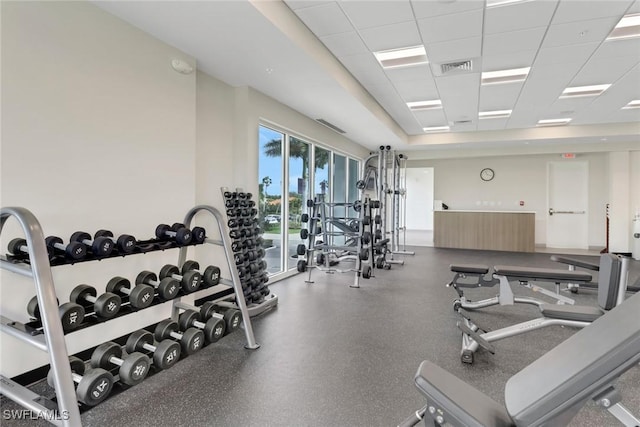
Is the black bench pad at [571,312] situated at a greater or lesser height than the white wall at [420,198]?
lesser

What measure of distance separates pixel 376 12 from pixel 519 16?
1329mm

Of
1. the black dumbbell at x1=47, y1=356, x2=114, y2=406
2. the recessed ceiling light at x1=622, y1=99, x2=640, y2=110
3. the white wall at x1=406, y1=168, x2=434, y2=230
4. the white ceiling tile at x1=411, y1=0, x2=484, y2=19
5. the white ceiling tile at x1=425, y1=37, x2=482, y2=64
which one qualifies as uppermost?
the recessed ceiling light at x1=622, y1=99, x2=640, y2=110

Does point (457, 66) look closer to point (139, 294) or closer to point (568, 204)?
point (139, 294)

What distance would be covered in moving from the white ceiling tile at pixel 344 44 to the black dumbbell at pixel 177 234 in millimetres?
2488

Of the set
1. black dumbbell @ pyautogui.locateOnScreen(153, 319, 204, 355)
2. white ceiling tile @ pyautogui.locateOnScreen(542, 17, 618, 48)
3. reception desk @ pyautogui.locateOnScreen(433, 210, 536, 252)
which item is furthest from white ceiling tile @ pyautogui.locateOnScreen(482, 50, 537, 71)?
reception desk @ pyautogui.locateOnScreen(433, 210, 536, 252)

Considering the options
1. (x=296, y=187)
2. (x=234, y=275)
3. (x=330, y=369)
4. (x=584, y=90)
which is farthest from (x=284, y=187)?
(x=584, y=90)

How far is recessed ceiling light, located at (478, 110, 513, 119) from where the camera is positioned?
21.2ft

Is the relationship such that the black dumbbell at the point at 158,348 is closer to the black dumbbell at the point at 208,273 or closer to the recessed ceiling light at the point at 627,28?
the black dumbbell at the point at 208,273

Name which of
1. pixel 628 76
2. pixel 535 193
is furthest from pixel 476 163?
pixel 628 76

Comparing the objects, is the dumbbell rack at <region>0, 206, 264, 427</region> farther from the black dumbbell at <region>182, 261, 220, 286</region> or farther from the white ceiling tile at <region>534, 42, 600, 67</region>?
the white ceiling tile at <region>534, 42, 600, 67</region>

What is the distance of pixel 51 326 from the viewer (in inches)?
62.8

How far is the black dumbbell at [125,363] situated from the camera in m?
1.88

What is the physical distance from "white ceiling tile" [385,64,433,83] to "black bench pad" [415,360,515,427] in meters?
4.02

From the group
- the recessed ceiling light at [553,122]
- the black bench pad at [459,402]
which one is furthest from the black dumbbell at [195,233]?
the recessed ceiling light at [553,122]
